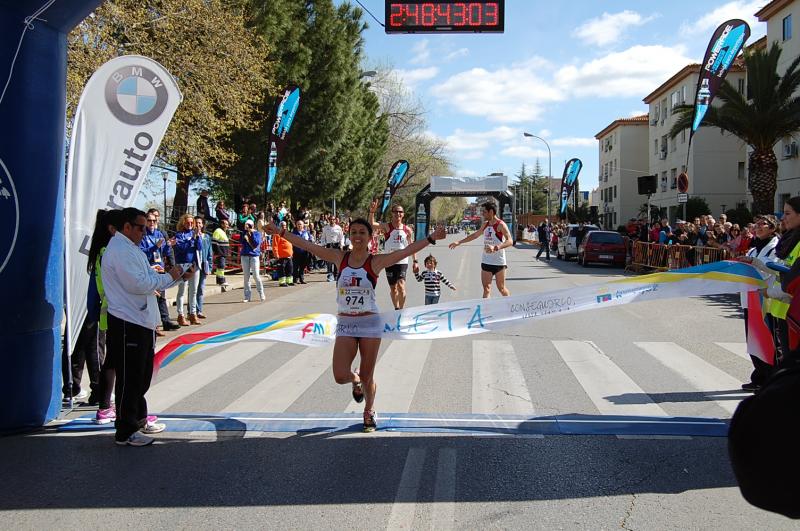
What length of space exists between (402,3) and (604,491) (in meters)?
7.70

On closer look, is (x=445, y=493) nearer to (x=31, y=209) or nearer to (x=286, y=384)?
(x=286, y=384)

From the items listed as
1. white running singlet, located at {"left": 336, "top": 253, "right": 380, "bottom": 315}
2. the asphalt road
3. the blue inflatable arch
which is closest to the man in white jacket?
the asphalt road

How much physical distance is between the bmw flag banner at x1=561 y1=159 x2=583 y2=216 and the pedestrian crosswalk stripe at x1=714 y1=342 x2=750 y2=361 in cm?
3923

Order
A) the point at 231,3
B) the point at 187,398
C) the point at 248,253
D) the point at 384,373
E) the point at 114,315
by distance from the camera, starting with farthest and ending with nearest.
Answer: the point at 231,3
the point at 248,253
the point at 384,373
the point at 187,398
the point at 114,315

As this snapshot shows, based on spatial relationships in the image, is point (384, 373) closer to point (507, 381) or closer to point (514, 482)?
point (507, 381)

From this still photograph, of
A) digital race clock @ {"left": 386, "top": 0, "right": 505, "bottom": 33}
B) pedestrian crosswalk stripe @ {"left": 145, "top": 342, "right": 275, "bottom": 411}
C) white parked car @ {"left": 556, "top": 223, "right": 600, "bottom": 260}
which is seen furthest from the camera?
white parked car @ {"left": 556, "top": 223, "right": 600, "bottom": 260}

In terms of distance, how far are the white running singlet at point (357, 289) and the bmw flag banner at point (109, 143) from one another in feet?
9.18

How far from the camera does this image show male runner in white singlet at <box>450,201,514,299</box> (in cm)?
1134

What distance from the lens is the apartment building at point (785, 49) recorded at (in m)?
34.2

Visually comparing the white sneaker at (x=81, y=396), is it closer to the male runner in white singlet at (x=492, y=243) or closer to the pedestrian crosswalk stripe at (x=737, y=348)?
the male runner in white singlet at (x=492, y=243)

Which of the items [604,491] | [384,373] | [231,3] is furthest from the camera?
[231,3]

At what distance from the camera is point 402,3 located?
979cm

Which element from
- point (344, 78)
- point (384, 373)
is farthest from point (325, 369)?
point (344, 78)

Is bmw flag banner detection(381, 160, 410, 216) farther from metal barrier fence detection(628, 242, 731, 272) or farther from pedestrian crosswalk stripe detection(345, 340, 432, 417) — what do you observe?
pedestrian crosswalk stripe detection(345, 340, 432, 417)
